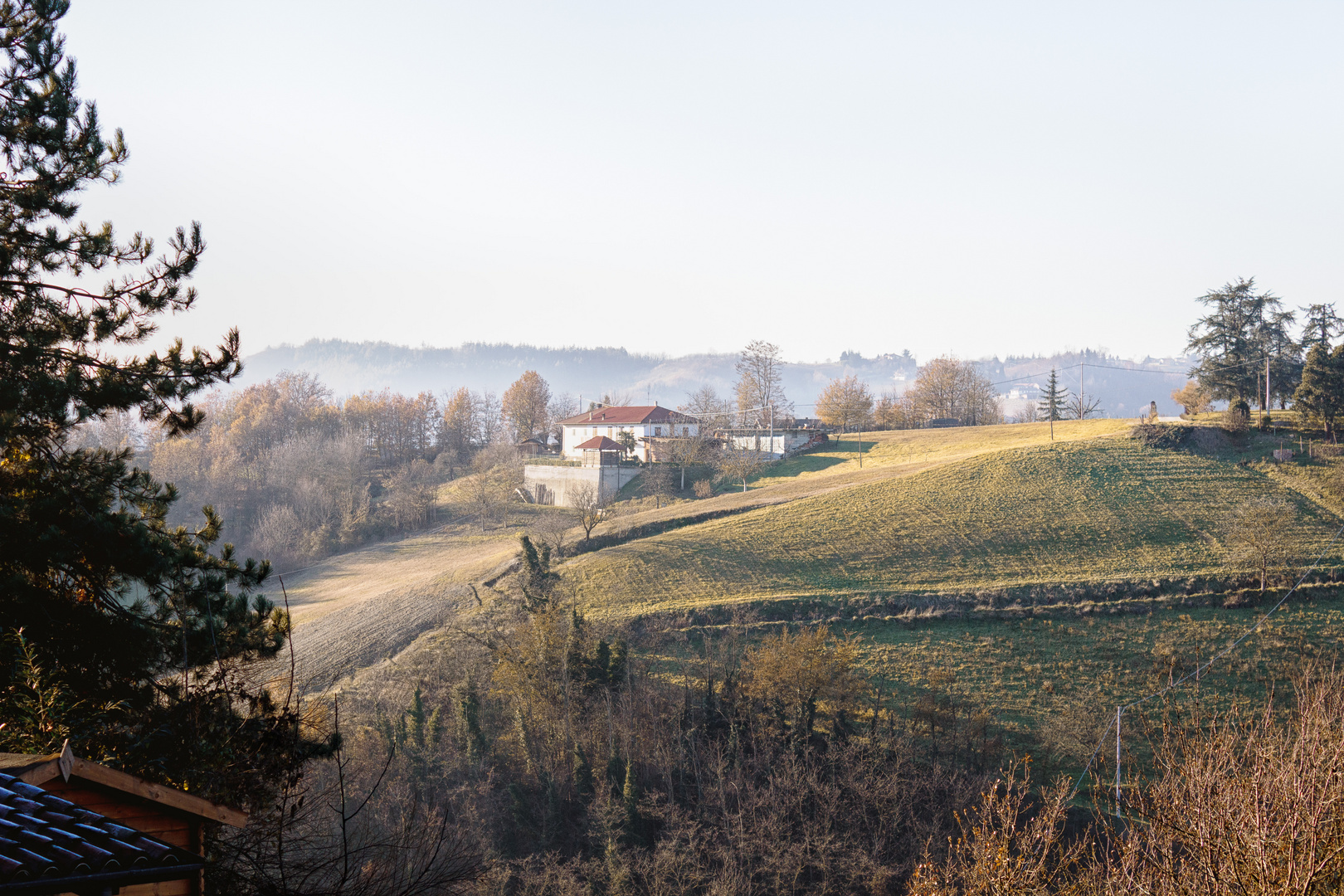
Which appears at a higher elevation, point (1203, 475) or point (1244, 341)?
point (1244, 341)

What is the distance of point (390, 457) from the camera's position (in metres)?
96.4

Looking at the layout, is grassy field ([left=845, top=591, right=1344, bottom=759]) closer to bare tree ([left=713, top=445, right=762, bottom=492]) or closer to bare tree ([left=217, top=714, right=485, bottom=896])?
bare tree ([left=217, top=714, right=485, bottom=896])

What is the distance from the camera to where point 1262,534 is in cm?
3534

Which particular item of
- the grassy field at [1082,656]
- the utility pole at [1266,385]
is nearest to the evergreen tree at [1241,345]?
the utility pole at [1266,385]

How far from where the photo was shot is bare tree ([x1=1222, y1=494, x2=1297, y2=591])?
35156mm

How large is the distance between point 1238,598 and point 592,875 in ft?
96.1

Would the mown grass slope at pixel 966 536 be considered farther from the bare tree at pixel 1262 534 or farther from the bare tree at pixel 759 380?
the bare tree at pixel 759 380

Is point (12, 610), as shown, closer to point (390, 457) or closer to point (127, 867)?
point (127, 867)

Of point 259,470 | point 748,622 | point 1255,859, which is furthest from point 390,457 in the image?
point 1255,859

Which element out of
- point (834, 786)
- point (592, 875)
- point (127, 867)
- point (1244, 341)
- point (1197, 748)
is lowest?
point (592, 875)

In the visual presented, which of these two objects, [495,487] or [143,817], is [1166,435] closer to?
[495,487]

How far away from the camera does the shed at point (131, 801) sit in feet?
15.3

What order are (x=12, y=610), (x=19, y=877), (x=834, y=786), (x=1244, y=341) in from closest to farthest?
(x=19, y=877) → (x=12, y=610) → (x=834, y=786) → (x=1244, y=341)

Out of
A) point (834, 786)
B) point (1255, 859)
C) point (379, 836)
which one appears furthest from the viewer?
point (834, 786)
